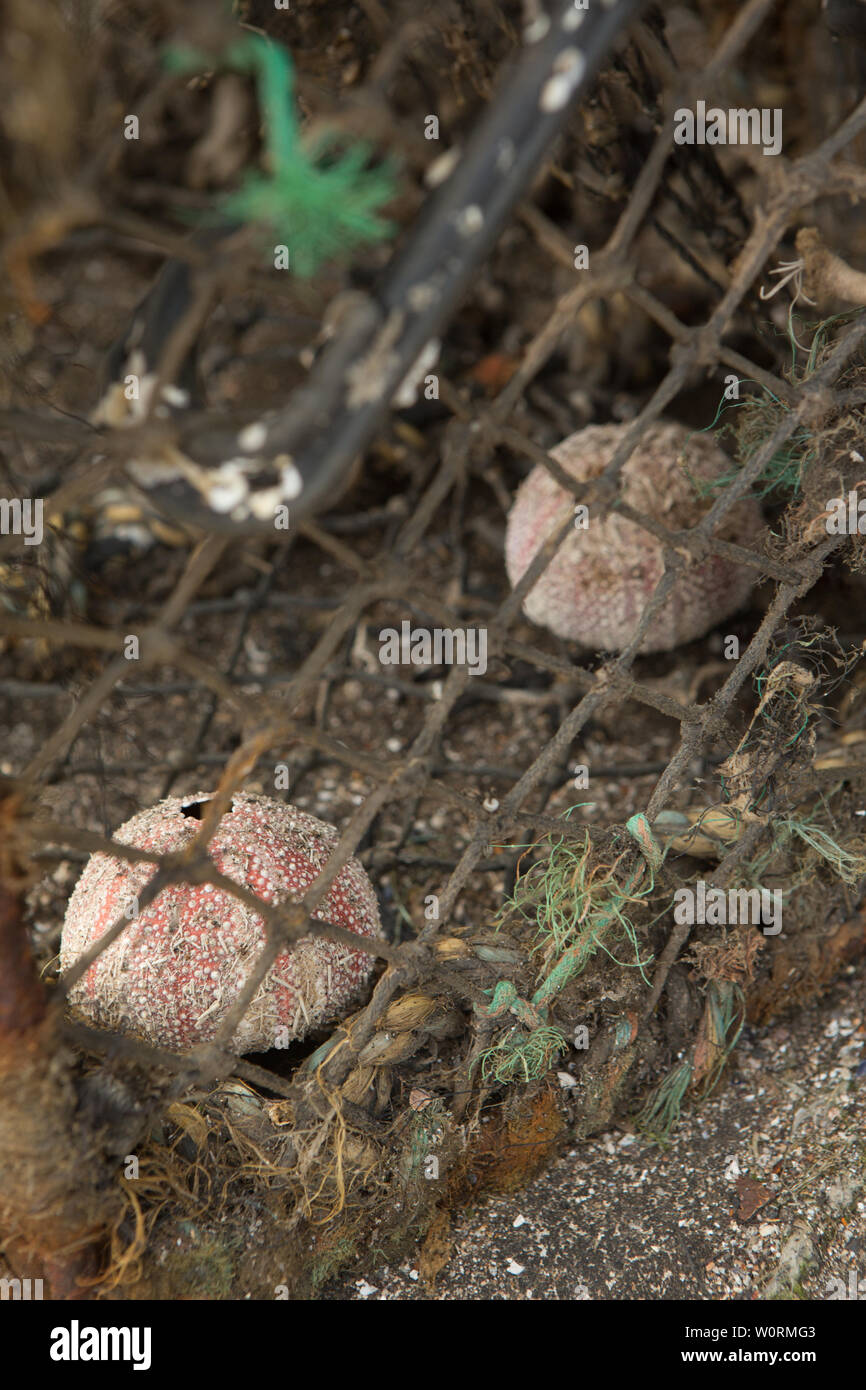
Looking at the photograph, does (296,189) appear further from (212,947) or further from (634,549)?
(634,549)

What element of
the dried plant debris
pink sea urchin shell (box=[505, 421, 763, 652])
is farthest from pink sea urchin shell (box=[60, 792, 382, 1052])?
pink sea urchin shell (box=[505, 421, 763, 652])

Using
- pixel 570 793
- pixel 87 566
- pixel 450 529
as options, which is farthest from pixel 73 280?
pixel 570 793

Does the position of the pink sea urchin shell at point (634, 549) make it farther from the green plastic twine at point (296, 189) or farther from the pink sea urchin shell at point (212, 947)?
the green plastic twine at point (296, 189)

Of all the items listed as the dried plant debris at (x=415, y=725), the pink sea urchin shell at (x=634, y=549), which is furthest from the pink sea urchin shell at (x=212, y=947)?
the pink sea urchin shell at (x=634, y=549)

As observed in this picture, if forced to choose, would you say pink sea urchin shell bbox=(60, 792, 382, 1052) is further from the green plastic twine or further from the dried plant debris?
the green plastic twine

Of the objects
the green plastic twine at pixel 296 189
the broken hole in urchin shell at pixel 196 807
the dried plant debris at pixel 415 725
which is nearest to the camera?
the green plastic twine at pixel 296 189
